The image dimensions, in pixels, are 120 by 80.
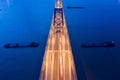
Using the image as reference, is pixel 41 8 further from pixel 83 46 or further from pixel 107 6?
pixel 83 46

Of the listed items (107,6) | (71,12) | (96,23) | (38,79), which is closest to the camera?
(38,79)

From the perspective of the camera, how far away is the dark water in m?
24.6

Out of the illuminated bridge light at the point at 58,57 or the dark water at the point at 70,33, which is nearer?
the illuminated bridge light at the point at 58,57

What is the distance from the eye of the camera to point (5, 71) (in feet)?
81.5

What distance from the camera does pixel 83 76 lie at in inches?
915

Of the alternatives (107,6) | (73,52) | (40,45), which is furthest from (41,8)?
(73,52)

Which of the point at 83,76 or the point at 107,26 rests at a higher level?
the point at 107,26

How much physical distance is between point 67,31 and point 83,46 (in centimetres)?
599

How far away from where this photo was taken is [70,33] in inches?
1336

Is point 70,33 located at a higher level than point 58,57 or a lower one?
higher

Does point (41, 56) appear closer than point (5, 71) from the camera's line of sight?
No

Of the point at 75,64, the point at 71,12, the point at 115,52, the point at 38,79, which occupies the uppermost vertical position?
the point at 71,12

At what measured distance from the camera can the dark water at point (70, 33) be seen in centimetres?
2461

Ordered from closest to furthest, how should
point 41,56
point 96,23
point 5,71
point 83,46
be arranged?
point 5,71, point 41,56, point 83,46, point 96,23
